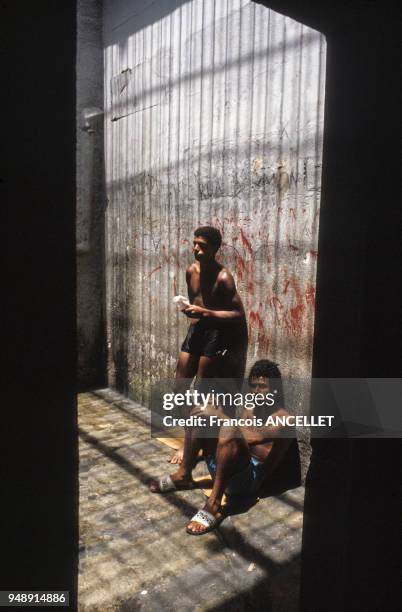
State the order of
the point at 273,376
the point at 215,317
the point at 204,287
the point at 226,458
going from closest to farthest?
the point at 226,458 < the point at 273,376 < the point at 215,317 < the point at 204,287

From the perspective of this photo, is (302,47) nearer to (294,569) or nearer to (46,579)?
(294,569)

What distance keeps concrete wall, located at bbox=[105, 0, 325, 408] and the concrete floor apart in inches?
48.9

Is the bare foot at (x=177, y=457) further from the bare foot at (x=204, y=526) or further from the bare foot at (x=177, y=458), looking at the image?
the bare foot at (x=204, y=526)

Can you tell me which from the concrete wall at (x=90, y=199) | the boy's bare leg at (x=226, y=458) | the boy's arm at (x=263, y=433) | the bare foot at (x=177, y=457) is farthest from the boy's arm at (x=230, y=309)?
the concrete wall at (x=90, y=199)

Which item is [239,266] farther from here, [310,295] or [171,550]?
[171,550]

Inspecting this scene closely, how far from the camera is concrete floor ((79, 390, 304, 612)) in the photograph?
2938 millimetres

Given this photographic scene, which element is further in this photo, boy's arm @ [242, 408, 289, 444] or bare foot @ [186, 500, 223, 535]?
boy's arm @ [242, 408, 289, 444]

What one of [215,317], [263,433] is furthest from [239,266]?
[263,433]

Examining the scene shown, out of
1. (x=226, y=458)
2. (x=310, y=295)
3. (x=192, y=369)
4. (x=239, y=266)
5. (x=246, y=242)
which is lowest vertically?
(x=226, y=458)

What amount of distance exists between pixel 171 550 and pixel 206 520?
1.26 feet

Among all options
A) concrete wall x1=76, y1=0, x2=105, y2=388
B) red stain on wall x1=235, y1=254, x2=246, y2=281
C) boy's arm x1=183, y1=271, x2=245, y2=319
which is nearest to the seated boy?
boy's arm x1=183, y1=271, x2=245, y2=319

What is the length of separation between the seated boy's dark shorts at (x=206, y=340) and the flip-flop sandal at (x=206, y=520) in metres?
1.50

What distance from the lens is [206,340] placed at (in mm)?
4859

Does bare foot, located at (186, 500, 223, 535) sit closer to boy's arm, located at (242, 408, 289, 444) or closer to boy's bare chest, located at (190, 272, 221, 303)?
boy's arm, located at (242, 408, 289, 444)
